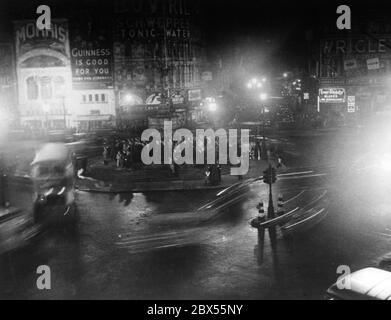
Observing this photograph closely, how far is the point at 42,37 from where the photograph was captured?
62.4m

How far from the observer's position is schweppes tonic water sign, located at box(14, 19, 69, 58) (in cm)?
6241

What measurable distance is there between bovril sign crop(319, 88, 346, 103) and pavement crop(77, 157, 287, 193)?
114ft

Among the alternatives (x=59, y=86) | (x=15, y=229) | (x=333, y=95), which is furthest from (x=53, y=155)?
(x=333, y=95)

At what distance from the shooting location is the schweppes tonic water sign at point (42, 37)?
62406mm

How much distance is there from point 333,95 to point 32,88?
40068 millimetres

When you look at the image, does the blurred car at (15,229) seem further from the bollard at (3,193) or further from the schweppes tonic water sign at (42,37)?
the schweppes tonic water sign at (42,37)

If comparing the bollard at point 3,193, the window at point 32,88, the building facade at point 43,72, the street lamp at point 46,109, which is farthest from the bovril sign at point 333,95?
the bollard at point 3,193

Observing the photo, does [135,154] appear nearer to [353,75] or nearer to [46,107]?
[46,107]

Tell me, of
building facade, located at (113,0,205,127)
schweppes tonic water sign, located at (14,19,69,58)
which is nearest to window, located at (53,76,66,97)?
schweppes tonic water sign, located at (14,19,69,58)

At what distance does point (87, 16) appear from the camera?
63.3 metres

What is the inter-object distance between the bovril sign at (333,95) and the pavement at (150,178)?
3475cm

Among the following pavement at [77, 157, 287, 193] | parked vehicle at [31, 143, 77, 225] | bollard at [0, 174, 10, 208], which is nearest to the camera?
parked vehicle at [31, 143, 77, 225]

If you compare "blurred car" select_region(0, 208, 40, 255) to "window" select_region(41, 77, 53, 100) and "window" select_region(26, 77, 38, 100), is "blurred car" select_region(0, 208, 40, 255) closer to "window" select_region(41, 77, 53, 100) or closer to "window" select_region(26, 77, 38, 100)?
"window" select_region(41, 77, 53, 100)
